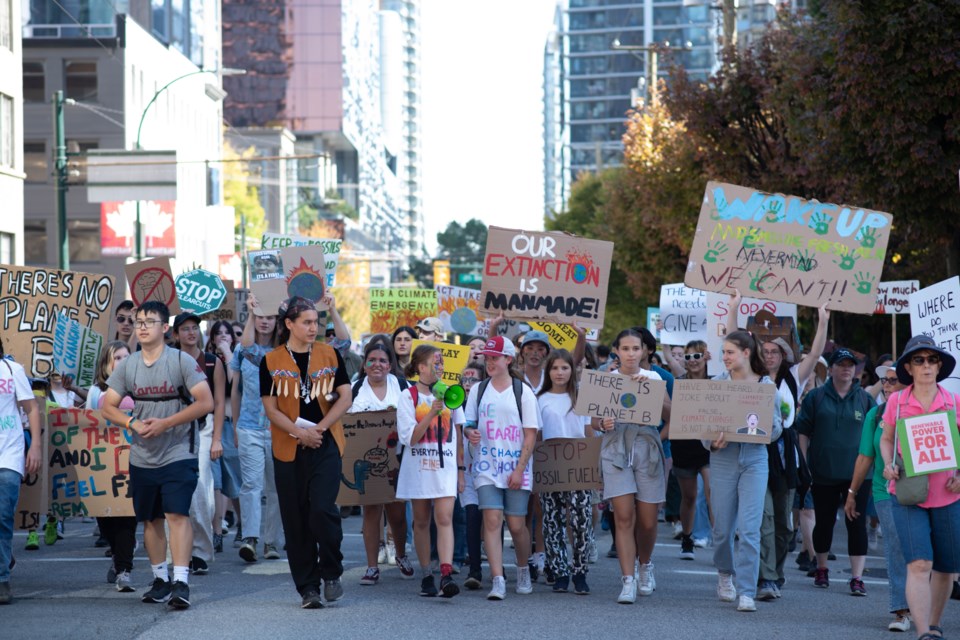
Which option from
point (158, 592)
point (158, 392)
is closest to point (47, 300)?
point (158, 392)

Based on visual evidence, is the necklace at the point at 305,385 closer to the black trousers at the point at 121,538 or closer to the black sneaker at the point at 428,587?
the black sneaker at the point at 428,587

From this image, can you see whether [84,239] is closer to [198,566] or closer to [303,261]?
[303,261]

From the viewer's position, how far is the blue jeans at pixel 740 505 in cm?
955

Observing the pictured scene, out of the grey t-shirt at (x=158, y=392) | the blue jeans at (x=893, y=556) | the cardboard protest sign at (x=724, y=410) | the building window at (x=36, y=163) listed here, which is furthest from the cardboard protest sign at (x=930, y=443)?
the building window at (x=36, y=163)

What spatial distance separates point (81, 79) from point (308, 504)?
1950 inches

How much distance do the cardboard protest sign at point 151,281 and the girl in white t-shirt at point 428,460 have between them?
4.62 meters

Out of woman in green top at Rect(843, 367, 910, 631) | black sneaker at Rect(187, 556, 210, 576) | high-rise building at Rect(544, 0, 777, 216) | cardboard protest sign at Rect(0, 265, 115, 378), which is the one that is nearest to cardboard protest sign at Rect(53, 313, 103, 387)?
cardboard protest sign at Rect(0, 265, 115, 378)

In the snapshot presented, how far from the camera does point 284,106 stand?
12281 centimetres

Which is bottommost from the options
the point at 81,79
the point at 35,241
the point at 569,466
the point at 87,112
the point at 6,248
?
the point at 569,466

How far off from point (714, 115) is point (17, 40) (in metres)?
21.6

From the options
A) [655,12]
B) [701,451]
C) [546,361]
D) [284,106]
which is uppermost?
[655,12]

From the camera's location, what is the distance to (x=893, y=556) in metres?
8.62

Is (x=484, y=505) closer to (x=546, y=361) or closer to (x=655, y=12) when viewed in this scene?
(x=546, y=361)

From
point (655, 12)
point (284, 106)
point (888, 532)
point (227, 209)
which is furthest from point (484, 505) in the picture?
point (655, 12)
